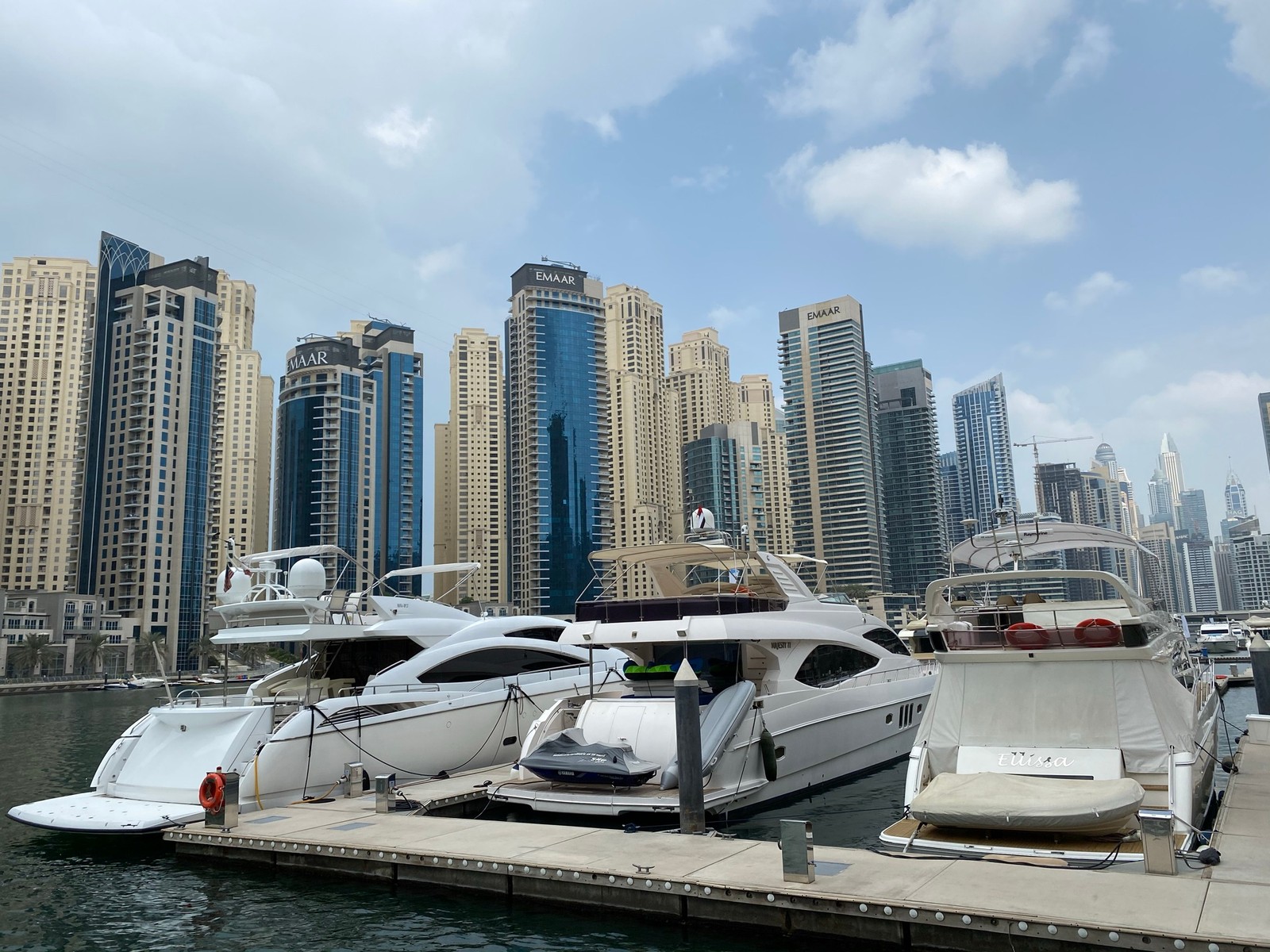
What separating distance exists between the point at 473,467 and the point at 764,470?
4072 centimetres

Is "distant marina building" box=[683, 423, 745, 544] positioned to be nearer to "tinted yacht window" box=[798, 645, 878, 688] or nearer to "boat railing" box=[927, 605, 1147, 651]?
"tinted yacht window" box=[798, 645, 878, 688]

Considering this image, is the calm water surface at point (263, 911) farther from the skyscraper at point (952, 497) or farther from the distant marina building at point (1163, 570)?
the skyscraper at point (952, 497)

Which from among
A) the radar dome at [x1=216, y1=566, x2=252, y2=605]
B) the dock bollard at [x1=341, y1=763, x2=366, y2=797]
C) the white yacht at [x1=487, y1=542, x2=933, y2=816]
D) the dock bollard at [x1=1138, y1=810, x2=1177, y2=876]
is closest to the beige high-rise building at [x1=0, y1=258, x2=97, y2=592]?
the radar dome at [x1=216, y1=566, x2=252, y2=605]

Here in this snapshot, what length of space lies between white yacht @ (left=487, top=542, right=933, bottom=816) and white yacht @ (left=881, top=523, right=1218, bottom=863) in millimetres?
2923

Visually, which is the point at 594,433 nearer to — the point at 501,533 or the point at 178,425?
the point at 501,533

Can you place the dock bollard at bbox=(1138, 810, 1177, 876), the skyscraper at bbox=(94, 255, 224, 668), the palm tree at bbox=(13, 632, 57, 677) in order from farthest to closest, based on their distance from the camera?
the skyscraper at bbox=(94, 255, 224, 668) → the palm tree at bbox=(13, 632, 57, 677) → the dock bollard at bbox=(1138, 810, 1177, 876)

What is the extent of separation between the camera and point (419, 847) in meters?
10.2

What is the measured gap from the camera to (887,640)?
20391 mm

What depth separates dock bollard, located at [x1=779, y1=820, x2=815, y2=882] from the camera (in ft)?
26.8

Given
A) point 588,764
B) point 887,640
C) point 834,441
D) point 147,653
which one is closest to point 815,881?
point 588,764

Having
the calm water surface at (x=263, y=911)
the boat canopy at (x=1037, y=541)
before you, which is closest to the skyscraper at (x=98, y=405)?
the calm water surface at (x=263, y=911)

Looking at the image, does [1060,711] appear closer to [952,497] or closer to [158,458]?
[158,458]

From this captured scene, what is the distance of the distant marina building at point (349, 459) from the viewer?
112m

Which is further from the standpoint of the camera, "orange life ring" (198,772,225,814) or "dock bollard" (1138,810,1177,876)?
"orange life ring" (198,772,225,814)
